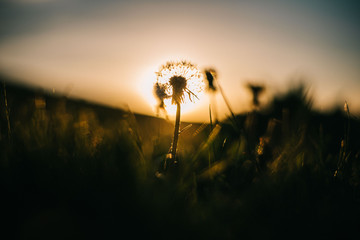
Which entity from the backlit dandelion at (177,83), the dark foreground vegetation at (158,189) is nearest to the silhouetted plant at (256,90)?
the dark foreground vegetation at (158,189)

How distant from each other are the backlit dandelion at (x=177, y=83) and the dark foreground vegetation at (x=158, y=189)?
52cm

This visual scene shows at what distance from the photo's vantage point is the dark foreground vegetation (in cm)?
86

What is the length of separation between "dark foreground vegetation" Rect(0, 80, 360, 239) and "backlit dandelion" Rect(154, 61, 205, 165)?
518 millimetres

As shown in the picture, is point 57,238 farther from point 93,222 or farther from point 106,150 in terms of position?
point 106,150

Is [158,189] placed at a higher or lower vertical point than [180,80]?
lower

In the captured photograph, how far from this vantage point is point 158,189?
3.54 feet

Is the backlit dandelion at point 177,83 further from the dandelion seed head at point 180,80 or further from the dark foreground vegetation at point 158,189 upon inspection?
the dark foreground vegetation at point 158,189

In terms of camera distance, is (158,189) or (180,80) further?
(180,80)

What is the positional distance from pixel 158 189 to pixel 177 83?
45.4 inches

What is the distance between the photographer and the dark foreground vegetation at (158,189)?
33.9 inches

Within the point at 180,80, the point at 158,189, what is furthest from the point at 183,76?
the point at 158,189

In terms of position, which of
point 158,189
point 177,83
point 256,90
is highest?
point 177,83

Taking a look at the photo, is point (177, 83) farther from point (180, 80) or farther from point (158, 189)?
point (158, 189)

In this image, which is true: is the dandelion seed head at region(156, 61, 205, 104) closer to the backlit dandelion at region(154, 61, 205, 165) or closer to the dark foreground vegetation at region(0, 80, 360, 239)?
the backlit dandelion at region(154, 61, 205, 165)
